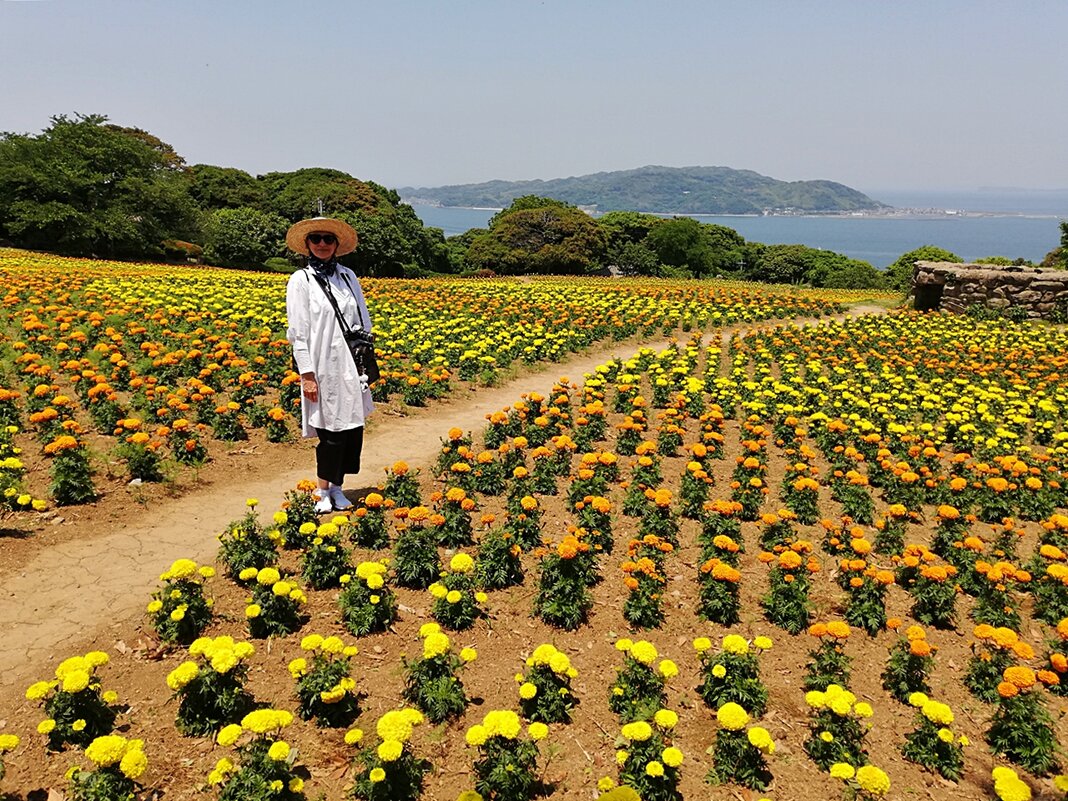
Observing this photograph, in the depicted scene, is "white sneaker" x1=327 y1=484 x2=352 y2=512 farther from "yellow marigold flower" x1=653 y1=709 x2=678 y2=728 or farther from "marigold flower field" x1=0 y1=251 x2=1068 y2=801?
"yellow marigold flower" x1=653 y1=709 x2=678 y2=728

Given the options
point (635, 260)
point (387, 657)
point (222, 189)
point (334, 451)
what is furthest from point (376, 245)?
point (387, 657)

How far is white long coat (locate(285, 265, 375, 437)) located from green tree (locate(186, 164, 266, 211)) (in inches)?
2274

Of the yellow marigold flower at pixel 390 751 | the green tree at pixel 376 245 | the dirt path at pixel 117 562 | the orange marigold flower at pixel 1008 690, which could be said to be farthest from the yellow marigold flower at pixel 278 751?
the green tree at pixel 376 245

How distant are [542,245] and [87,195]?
3563 cm

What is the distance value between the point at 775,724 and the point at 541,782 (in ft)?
5.39

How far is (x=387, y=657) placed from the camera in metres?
4.67

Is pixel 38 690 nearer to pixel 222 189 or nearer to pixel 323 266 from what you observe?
pixel 323 266

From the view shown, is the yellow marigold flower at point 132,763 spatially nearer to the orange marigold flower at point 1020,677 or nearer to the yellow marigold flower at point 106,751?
the yellow marigold flower at point 106,751

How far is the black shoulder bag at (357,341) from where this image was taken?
20.5 ft

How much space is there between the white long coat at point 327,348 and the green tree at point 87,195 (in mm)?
29058

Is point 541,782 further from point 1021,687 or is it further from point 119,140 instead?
point 119,140

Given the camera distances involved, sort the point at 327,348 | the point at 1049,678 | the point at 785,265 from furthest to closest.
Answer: the point at 785,265 → the point at 327,348 → the point at 1049,678

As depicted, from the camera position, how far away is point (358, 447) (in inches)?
265

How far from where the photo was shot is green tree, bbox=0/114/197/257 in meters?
29.0
